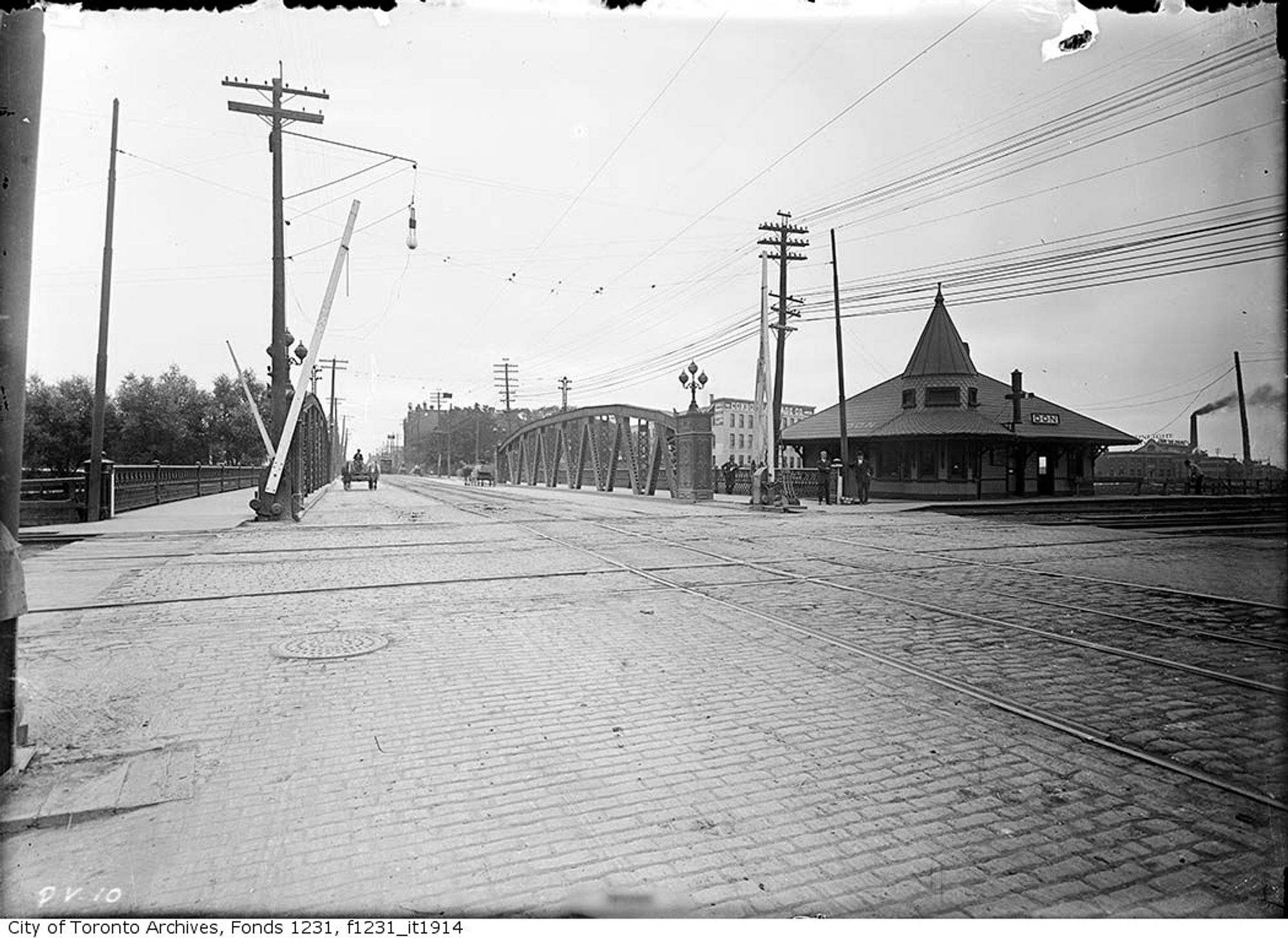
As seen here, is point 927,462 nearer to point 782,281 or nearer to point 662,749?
point 782,281

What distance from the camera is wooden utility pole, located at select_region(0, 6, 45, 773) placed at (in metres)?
2.44

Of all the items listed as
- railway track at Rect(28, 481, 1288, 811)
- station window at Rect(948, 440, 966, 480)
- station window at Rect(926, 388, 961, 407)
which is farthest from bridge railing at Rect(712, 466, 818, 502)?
railway track at Rect(28, 481, 1288, 811)

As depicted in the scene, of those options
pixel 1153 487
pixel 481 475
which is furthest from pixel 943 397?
pixel 481 475

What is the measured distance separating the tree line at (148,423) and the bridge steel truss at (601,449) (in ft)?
56.4

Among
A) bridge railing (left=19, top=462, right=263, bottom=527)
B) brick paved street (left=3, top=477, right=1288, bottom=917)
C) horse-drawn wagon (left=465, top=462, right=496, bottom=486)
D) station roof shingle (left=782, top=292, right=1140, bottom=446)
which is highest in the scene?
station roof shingle (left=782, top=292, right=1140, bottom=446)

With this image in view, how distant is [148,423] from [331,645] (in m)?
34.6

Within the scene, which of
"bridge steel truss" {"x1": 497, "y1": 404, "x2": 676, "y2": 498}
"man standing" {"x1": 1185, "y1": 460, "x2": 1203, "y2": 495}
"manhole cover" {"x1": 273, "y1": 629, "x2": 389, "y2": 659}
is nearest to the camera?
"manhole cover" {"x1": 273, "y1": 629, "x2": 389, "y2": 659}

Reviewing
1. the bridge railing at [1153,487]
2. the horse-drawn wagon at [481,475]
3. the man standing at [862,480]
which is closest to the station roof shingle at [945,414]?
the man standing at [862,480]

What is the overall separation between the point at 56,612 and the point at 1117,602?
9.64 metres

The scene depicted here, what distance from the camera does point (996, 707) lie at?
394 cm

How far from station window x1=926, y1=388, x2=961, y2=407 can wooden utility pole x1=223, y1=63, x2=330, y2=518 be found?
82.1 feet

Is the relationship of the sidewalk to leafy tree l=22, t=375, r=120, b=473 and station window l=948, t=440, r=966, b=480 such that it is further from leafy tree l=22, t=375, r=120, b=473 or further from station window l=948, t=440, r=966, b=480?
station window l=948, t=440, r=966, b=480

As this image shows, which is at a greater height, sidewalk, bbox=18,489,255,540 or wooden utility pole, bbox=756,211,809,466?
wooden utility pole, bbox=756,211,809,466
